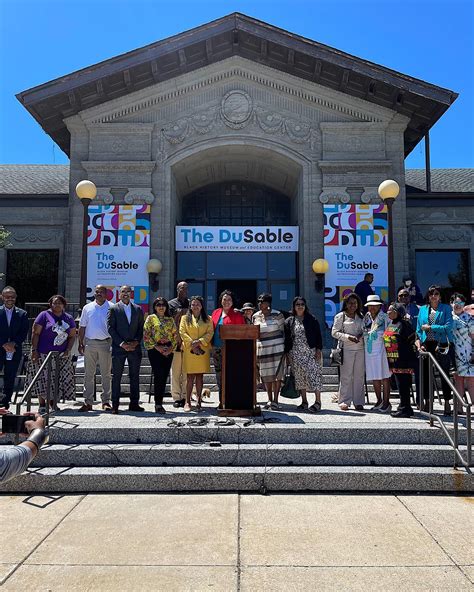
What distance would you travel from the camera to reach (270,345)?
7508 millimetres

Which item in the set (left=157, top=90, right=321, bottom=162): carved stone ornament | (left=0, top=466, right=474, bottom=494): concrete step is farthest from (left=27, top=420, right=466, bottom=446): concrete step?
(left=157, top=90, right=321, bottom=162): carved stone ornament

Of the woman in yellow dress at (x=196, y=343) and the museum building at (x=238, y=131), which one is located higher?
the museum building at (x=238, y=131)

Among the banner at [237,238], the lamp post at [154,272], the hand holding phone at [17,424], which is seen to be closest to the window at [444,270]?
the banner at [237,238]

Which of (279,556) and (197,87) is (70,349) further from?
(197,87)

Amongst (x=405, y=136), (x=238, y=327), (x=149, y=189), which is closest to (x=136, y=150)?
(x=149, y=189)

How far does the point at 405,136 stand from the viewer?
55.1 feet

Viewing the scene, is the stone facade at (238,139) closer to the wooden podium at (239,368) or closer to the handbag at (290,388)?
the handbag at (290,388)

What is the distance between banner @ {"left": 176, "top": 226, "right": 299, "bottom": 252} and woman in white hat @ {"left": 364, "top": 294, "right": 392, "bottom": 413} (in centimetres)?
786

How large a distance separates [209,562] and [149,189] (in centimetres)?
1265

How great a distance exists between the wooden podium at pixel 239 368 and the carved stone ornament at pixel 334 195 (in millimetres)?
8954

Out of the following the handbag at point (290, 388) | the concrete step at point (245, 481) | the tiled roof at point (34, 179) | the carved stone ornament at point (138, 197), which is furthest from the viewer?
the tiled roof at point (34, 179)

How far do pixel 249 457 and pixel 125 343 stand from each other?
2.60 metres

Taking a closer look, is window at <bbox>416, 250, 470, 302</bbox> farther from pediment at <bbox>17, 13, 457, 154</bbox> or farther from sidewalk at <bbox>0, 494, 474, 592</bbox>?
sidewalk at <bbox>0, 494, 474, 592</bbox>

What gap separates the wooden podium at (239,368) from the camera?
22.9 ft
